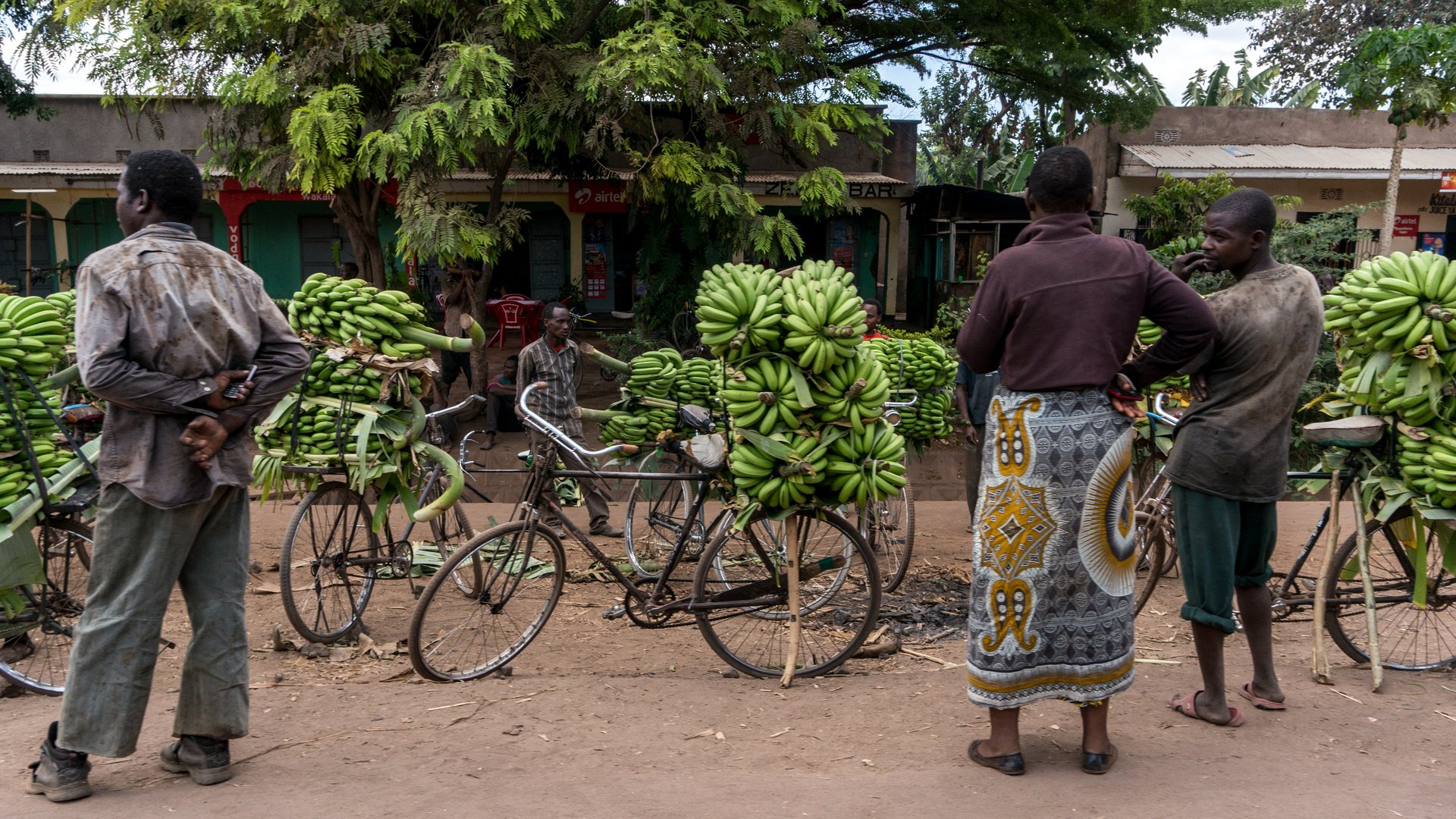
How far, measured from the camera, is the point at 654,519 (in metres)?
5.91

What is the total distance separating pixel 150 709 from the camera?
3.74 metres

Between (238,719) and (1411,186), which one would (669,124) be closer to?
(238,719)

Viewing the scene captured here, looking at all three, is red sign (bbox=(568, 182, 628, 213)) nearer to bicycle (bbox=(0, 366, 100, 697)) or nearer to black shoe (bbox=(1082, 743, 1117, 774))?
bicycle (bbox=(0, 366, 100, 697))

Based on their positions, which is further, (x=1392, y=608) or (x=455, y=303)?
(x=455, y=303)

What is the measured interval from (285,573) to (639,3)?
23.0ft

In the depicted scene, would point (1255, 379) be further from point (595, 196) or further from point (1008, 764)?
point (595, 196)

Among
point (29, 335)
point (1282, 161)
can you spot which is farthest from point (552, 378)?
point (1282, 161)

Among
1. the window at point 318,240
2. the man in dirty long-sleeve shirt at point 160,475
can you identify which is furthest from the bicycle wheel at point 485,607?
the window at point 318,240

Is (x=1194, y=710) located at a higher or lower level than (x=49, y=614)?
lower

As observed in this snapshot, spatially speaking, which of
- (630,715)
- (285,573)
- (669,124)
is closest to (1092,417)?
(630,715)

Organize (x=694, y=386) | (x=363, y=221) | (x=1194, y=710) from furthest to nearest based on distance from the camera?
1. (x=363, y=221)
2. (x=694, y=386)
3. (x=1194, y=710)

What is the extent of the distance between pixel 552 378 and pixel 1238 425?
4.36 m

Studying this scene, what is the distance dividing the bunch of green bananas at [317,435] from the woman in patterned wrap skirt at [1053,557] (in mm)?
2735

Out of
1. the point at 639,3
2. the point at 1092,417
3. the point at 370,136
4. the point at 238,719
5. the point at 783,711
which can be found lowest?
the point at 783,711
